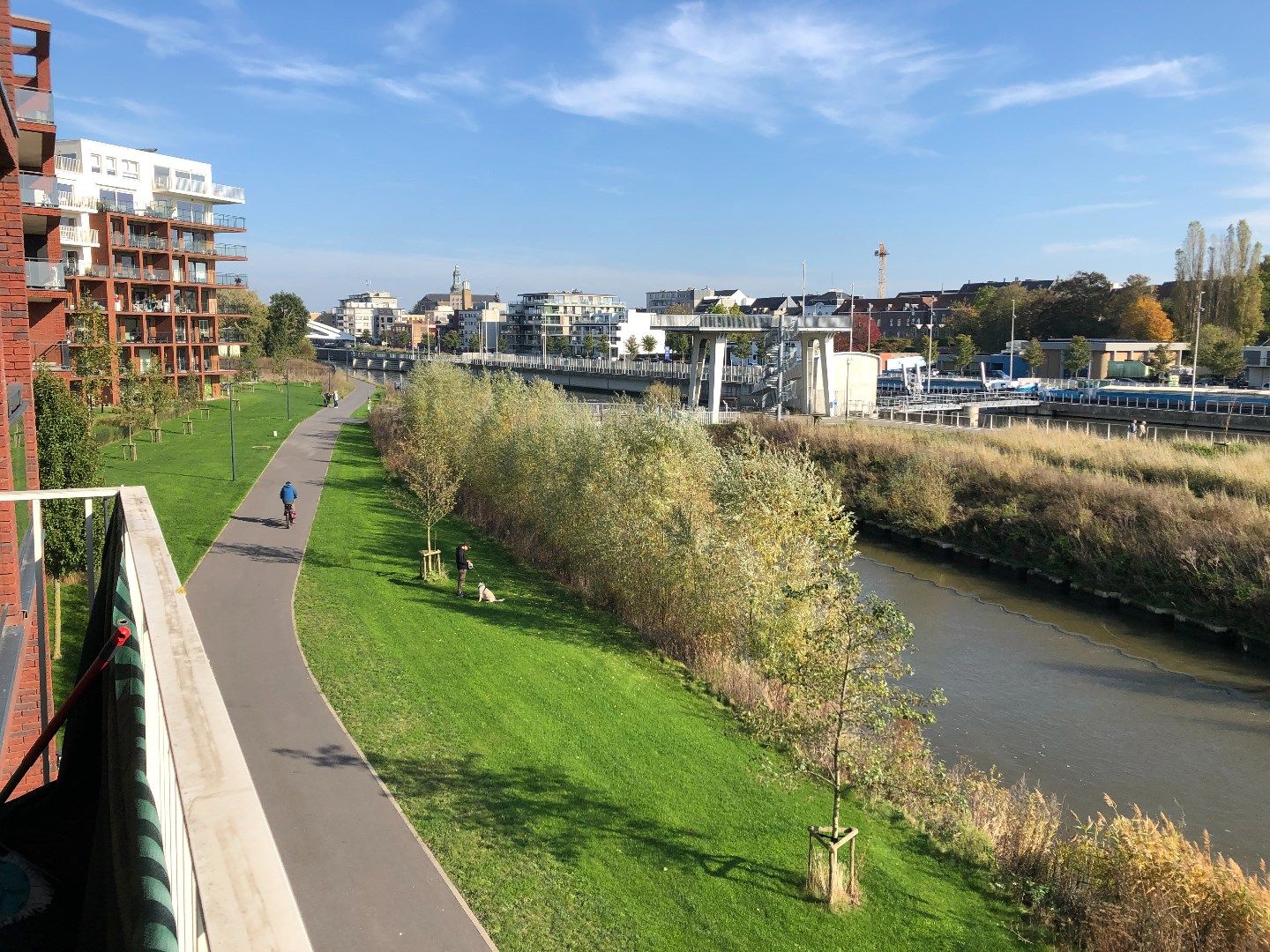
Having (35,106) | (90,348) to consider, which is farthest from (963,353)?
(35,106)

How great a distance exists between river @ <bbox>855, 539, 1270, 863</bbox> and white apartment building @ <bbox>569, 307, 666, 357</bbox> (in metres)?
109

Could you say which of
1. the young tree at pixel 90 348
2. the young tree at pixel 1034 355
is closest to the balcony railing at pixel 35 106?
the young tree at pixel 90 348

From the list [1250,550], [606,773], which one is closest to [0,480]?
[606,773]

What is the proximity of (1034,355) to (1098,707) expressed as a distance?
229 ft

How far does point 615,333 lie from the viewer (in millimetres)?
137250

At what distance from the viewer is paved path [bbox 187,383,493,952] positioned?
29.9 ft

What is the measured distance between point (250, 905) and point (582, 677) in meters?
14.4

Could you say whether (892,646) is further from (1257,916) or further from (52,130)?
(52,130)

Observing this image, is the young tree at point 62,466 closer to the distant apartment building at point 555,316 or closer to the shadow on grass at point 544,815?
the shadow on grass at point 544,815

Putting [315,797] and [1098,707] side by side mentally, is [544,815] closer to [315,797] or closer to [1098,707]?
[315,797]

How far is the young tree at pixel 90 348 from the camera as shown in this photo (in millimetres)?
33688

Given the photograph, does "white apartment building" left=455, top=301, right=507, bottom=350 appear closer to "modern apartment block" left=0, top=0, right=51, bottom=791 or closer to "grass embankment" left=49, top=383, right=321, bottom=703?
"grass embankment" left=49, top=383, right=321, bottom=703

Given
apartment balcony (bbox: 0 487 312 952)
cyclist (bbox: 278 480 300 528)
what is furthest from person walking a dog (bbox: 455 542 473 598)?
apartment balcony (bbox: 0 487 312 952)

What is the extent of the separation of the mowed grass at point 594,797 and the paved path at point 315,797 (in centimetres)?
35
